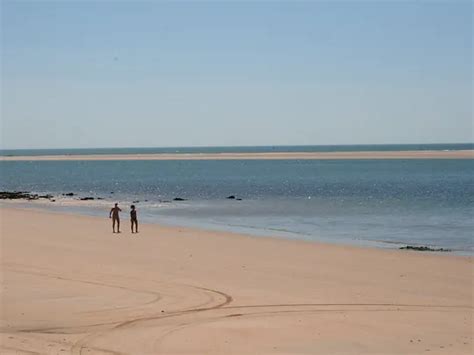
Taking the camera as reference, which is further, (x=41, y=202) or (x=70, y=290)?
(x=41, y=202)

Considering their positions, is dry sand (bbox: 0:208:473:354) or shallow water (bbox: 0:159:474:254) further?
shallow water (bbox: 0:159:474:254)

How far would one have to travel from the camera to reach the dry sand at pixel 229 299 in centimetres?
1173

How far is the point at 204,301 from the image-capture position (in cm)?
1499

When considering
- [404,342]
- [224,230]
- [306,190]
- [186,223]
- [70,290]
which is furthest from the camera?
[306,190]

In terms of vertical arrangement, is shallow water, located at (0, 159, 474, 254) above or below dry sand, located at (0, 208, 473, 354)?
below

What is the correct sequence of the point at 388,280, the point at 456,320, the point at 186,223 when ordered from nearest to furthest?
1. the point at 456,320
2. the point at 388,280
3. the point at 186,223

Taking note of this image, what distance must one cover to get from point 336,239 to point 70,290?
49.0 feet

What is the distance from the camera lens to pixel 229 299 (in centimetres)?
1519

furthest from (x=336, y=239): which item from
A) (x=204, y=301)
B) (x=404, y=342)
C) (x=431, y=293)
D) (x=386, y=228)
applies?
(x=404, y=342)

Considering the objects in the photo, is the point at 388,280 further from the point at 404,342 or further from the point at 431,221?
the point at 431,221

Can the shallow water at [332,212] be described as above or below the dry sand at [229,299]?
below

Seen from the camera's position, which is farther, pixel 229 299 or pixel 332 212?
pixel 332 212

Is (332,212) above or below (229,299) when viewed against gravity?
below

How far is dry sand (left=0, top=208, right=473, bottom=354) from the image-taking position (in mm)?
11734
